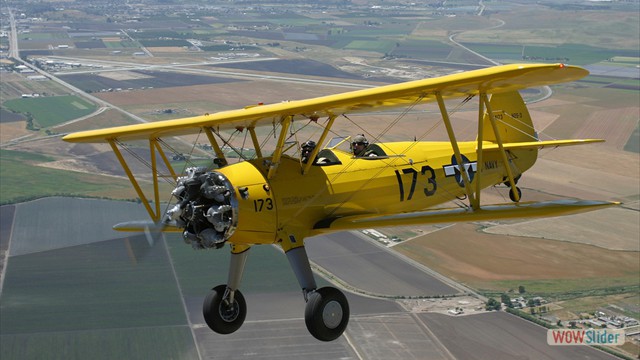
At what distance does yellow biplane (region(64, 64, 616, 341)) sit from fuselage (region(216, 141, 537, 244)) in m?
0.03

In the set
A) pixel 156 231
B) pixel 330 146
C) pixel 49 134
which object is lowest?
pixel 49 134

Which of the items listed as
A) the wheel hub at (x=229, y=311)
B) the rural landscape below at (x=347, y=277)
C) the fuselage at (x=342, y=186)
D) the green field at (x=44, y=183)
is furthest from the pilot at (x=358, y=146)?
the green field at (x=44, y=183)

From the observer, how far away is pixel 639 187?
101 m

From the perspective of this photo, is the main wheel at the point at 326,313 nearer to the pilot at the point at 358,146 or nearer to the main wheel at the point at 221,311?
the main wheel at the point at 221,311

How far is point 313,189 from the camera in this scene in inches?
881

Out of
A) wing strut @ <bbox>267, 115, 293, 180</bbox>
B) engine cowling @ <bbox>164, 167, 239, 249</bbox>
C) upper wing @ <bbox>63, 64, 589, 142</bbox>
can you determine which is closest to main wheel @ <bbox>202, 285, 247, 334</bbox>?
engine cowling @ <bbox>164, 167, 239, 249</bbox>

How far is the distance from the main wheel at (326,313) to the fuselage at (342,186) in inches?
67.5

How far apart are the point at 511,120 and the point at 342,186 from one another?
9.63 metres

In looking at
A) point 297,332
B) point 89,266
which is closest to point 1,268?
point 89,266

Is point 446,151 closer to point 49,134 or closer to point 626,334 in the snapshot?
point 626,334

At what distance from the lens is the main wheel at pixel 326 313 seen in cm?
2125

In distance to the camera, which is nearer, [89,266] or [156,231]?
[156,231]

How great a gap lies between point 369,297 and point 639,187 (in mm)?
46931

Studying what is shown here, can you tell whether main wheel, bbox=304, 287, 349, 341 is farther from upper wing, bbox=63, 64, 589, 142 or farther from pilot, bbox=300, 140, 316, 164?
upper wing, bbox=63, 64, 589, 142
